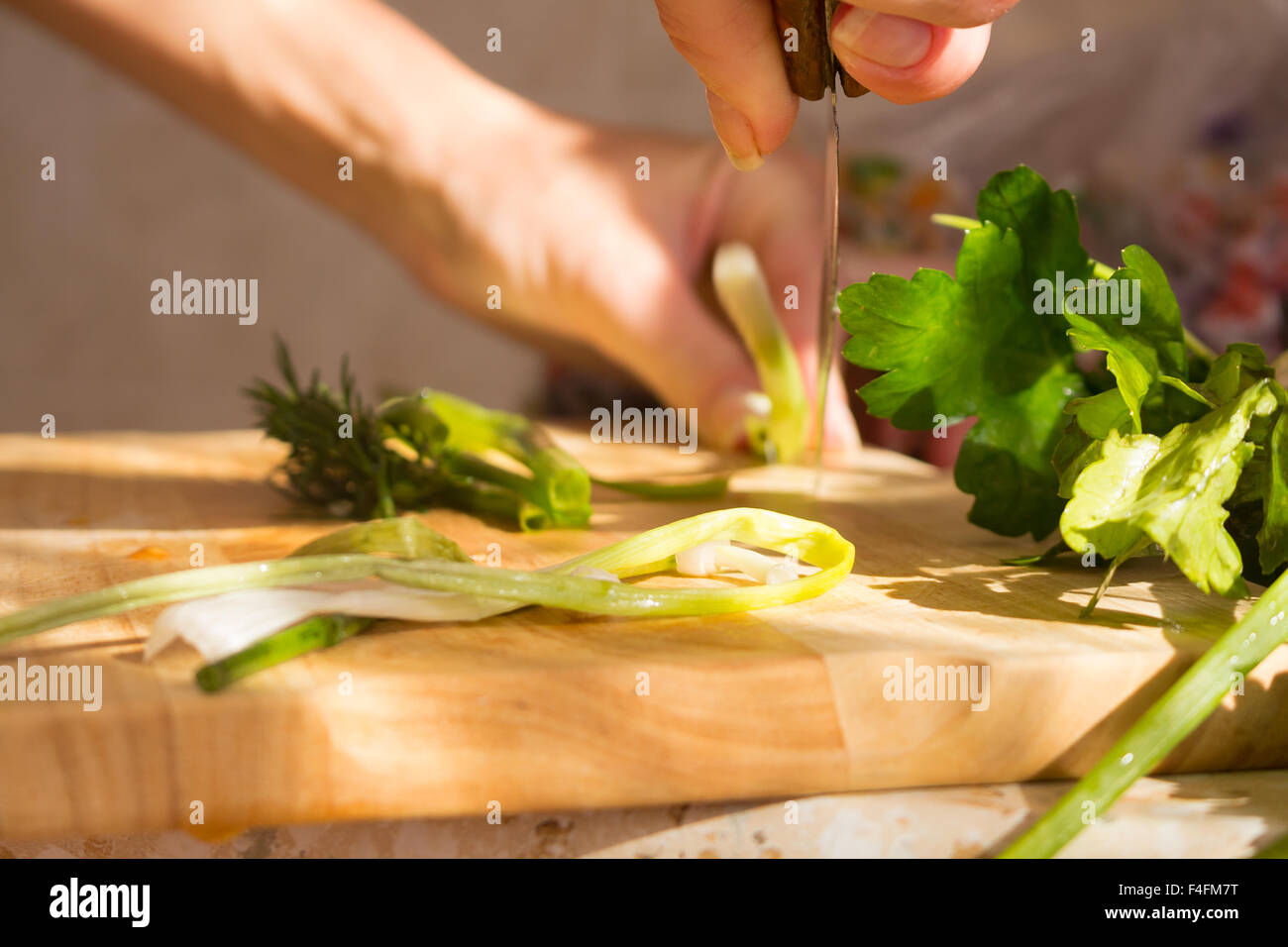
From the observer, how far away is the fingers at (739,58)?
827 mm

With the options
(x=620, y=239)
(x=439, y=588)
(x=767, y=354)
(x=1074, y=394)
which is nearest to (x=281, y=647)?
(x=439, y=588)

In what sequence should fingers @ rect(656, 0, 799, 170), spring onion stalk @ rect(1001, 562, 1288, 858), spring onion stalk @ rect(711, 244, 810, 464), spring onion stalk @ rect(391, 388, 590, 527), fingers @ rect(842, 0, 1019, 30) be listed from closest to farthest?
1. spring onion stalk @ rect(1001, 562, 1288, 858)
2. fingers @ rect(842, 0, 1019, 30)
3. fingers @ rect(656, 0, 799, 170)
4. spring onion stalk @ rect(391, 388, 590, 527)
5. spring onion stalk @ rect(711, 244, 810, 464)

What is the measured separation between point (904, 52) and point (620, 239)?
3.09 feet

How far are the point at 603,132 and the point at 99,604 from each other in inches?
55.5

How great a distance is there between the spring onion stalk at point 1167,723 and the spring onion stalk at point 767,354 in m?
0.81

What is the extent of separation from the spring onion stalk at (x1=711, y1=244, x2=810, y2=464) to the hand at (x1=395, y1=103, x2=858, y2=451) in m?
0.06

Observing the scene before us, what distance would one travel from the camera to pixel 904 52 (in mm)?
779

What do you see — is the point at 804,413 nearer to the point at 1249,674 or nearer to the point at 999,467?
the point at 999,467

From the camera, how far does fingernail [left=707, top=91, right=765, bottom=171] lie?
92 cm

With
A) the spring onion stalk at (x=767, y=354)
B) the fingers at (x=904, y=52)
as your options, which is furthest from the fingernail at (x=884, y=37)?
the spring onion stalk at (x=767, y=354)

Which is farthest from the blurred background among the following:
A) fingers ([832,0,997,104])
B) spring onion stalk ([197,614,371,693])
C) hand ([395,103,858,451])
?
spring onion stalk ([197,614,371,693])

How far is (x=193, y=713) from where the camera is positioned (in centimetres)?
58

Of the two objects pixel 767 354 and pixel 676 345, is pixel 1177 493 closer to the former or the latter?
pixel 767 354

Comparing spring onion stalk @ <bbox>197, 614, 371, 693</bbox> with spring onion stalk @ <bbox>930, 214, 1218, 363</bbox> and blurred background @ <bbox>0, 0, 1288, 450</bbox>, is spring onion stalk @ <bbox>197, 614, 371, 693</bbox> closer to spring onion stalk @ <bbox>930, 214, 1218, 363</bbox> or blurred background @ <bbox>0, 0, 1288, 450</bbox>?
spring onion stalk @ <bbox>930, 214, 1218, 363</bbox>
